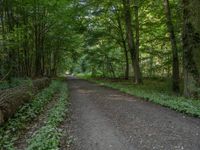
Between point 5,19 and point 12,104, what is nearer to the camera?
point 12,104

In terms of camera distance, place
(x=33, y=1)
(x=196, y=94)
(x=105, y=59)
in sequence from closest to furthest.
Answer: (x=196, y=94)
(x=33, y=1)
(x=105, y=59)

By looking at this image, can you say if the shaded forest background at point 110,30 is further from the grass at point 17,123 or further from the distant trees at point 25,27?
the grass at point 17,123

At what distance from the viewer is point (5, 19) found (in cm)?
2214

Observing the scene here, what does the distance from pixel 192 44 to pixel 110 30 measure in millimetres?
18493

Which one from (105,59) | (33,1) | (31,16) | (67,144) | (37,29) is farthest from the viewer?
(105,59)

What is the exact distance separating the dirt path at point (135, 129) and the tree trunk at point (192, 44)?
2872 mm

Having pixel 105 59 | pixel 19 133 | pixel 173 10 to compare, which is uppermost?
pixel 173 10

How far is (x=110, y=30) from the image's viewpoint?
29.7m

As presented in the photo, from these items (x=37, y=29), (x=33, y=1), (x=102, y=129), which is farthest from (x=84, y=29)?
(x=102, y=129)

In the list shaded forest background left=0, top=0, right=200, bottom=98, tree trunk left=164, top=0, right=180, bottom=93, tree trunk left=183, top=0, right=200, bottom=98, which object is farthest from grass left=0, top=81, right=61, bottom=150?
tree trunk left=164, top=0, right=180, bottom=93

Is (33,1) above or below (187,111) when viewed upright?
above

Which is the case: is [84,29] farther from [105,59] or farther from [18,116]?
[18,116]

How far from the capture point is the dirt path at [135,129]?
570 centimetres

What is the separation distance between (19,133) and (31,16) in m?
19.0
